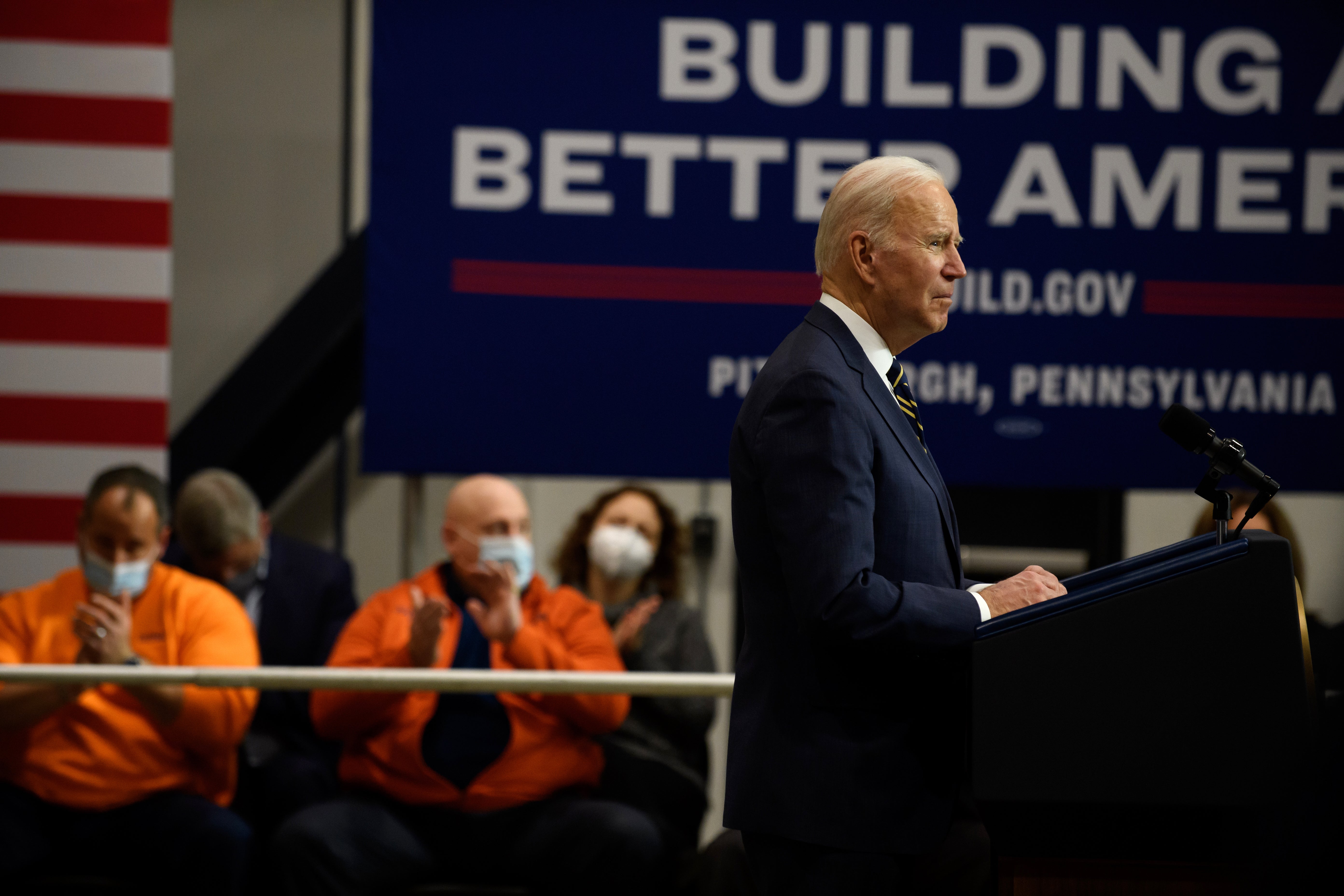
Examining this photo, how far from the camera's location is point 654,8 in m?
3.22

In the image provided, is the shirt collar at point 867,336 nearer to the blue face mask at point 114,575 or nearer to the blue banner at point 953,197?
the blue banner at point 953,197

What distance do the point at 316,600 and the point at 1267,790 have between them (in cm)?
264

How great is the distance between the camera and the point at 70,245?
11.3 ft

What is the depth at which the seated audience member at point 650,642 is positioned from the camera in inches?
113

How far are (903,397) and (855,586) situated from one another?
0.97 ft

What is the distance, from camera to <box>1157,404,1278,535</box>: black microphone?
1.35 metres

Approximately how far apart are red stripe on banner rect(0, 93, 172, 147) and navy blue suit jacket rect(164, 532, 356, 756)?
1.14m

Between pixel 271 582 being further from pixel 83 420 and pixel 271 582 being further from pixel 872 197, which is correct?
pixel 872 197

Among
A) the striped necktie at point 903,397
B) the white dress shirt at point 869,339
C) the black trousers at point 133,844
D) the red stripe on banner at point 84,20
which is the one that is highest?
the red stripe on banner at point 84,20

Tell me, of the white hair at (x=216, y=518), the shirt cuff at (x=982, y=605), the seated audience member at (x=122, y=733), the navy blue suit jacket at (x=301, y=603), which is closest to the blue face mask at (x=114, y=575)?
the seated audience member at (x=122, y=733)

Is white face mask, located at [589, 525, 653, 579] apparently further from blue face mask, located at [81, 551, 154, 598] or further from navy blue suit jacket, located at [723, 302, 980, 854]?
navy blue suit jacket, located at [723, 302, 980, 854]

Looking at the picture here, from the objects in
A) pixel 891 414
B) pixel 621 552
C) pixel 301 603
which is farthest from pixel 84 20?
pixel 891 414

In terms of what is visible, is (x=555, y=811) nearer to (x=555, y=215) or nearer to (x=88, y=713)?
(x=88, y=713)

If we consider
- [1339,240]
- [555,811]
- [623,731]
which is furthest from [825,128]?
[555,811]
